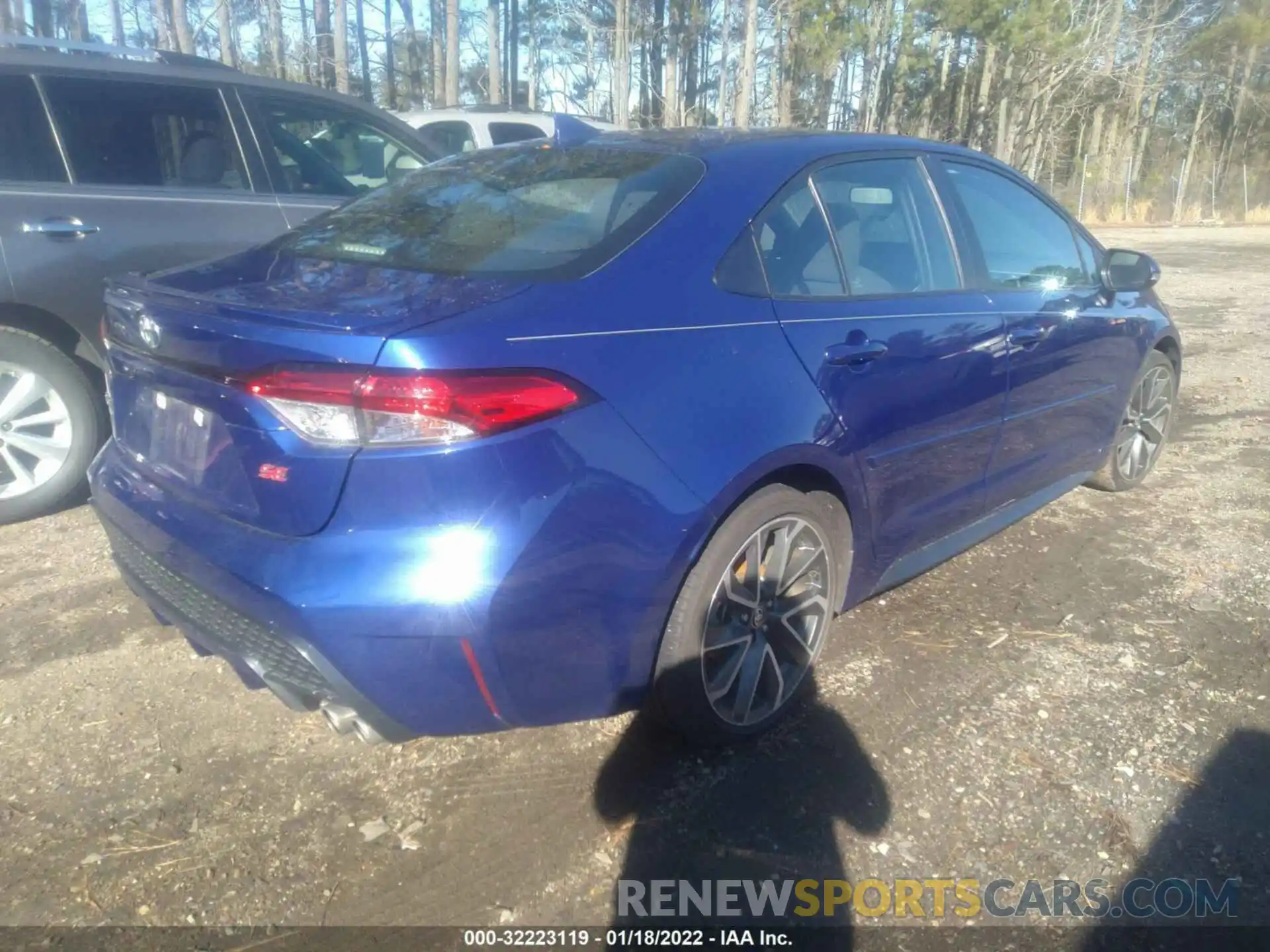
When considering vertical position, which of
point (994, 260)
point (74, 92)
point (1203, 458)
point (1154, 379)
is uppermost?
point (74, 92)

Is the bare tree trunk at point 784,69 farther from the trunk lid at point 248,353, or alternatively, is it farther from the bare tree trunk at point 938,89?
the trunk lid at point 248,353

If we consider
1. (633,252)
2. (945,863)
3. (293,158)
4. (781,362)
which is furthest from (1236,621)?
(293,158)

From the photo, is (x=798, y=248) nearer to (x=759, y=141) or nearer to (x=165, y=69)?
(x=759, y=141)

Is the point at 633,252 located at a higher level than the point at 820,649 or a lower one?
higher

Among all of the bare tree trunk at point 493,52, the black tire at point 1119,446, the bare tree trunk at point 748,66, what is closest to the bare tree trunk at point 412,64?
the bare tree trunk at point 493,52

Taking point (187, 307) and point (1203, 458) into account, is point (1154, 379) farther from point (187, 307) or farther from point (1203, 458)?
point (187, 307)

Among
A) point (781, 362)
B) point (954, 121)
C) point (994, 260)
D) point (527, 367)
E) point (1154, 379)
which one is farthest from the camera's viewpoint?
point (954, 121)

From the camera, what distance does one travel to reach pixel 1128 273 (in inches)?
167

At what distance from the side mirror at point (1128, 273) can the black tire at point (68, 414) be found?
4251 mm

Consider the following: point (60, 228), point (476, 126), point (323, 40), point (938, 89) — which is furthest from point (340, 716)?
point (938, 89)

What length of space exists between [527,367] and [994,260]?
2.19 m

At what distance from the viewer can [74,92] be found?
4273 millimetres

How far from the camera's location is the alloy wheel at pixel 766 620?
269 centimetres

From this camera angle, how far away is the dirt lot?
2350 millimetres
